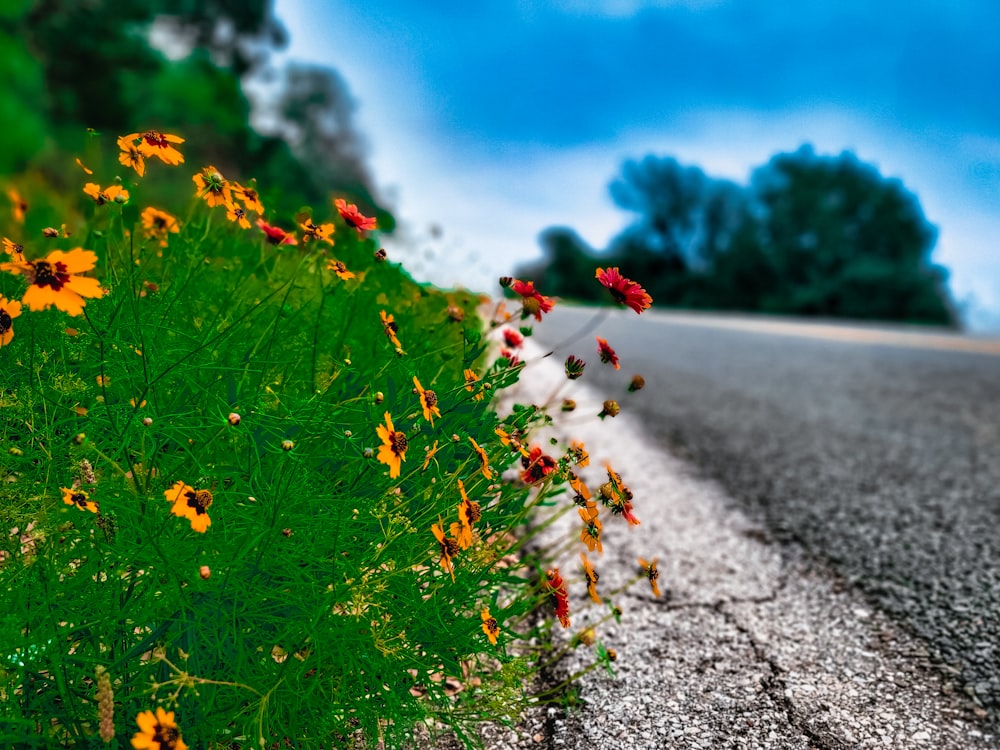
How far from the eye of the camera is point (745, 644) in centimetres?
182

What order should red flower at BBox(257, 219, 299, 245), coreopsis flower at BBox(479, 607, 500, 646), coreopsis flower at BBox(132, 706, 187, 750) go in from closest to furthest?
coreopsis flower at BBox(132, 706, 187, 750)
coreopsis flower at BBox(479, 607, 500, 646)
red flower at BBox(257, 219, 299, 245)

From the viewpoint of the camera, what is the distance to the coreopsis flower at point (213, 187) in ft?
4.91

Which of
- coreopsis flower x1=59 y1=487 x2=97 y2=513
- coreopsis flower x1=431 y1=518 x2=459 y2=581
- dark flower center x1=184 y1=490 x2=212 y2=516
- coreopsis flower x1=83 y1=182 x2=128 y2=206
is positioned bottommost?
coreopsis flower x1=59 y1=487 x2=97 y2=513

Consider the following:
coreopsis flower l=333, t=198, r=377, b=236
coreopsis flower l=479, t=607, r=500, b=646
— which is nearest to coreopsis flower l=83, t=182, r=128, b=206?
coreopsis flower l=333, t=198, r=377, b=236

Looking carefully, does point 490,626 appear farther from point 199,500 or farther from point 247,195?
point 247,195

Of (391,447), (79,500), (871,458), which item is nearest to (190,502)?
(79,500)

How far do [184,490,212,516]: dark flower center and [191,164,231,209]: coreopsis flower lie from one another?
63cm

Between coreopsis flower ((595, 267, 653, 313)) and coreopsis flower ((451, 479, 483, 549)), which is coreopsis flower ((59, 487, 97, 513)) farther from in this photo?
coreopsis flower ((595, 267, 653, 313))

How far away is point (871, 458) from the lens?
3551 mm

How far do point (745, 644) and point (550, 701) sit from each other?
1.85 ft

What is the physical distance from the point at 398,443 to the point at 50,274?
573 mm

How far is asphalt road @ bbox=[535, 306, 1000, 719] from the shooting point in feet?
6.88

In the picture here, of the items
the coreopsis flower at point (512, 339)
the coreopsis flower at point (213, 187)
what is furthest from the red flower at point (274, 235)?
the coreopsis flower at point (512, 339)

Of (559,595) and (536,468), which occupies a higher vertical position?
(536,468)
